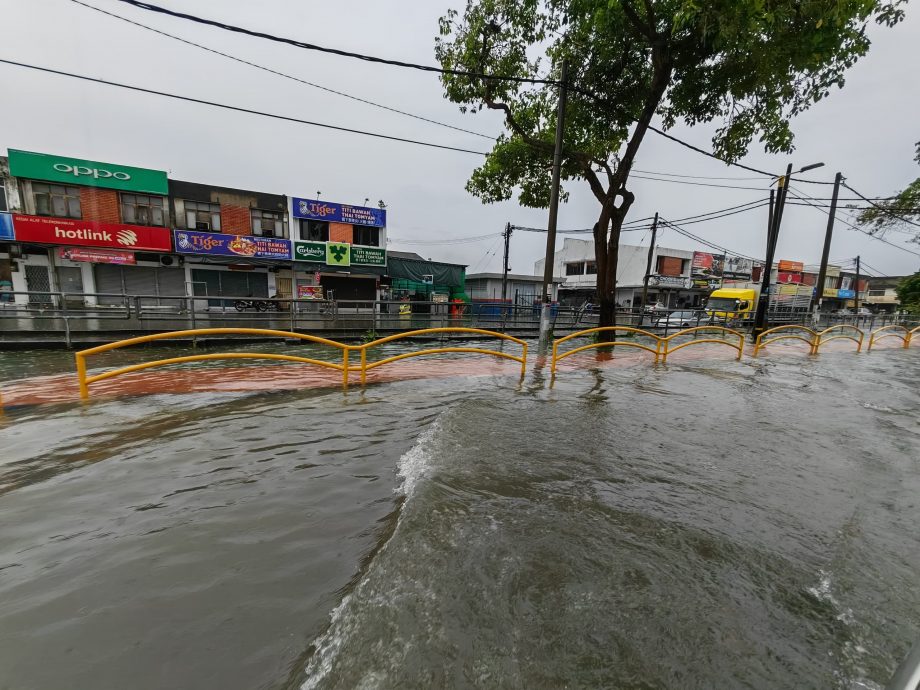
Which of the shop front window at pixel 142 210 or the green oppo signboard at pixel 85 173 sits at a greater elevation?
the green oppo signboard at pixel 85 173

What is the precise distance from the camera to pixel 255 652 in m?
1.76

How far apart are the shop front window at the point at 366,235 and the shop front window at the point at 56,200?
13083mm

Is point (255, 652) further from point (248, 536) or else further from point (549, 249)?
point (549, 249)

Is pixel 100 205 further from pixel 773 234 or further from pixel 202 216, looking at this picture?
pixel 773 234

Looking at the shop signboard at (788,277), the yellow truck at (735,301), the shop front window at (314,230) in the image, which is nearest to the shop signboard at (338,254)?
the shop front window at (314,230)

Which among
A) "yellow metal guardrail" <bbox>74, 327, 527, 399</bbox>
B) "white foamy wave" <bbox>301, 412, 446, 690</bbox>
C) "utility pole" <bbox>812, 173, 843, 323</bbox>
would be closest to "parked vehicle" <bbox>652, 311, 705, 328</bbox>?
"utility pole" <bbox>812, 173, 843, 323</bbox>

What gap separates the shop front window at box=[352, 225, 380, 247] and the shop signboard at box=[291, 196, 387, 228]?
0.30 meters

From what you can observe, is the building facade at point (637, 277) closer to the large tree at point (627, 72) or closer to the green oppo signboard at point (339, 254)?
the green oppo signboard at point (339, 254)

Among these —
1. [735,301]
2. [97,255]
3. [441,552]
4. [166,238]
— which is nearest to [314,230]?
[166,238]

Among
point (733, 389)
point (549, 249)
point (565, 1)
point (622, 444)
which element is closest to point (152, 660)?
point (622, 444)

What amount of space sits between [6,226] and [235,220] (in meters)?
8.82

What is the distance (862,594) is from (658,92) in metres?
12.5

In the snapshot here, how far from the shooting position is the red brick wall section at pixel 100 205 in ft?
61.5

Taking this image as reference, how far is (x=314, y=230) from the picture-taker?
2383 centimetres
